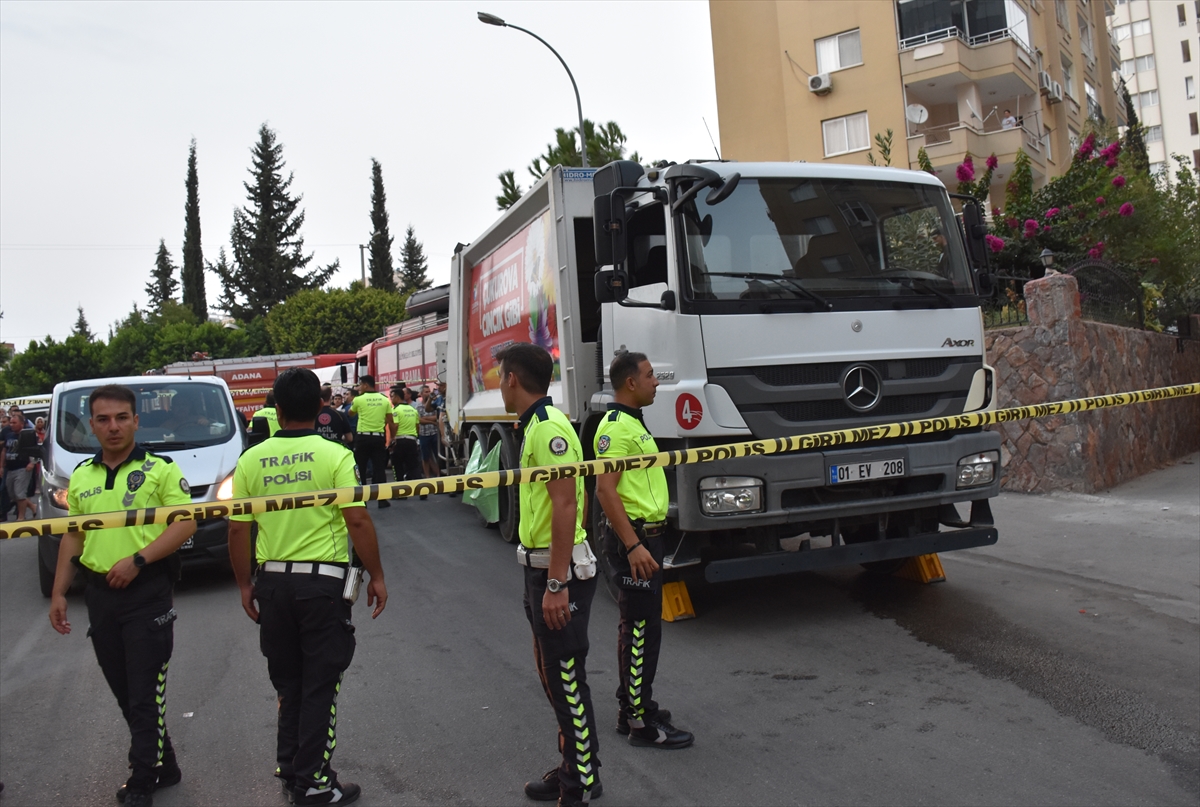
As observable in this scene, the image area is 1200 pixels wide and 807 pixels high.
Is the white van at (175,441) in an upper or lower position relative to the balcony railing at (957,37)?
lower

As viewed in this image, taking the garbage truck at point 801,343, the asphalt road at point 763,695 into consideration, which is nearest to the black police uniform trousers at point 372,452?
the asphalt road at point 763,695

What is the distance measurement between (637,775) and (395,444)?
9639 millimetres

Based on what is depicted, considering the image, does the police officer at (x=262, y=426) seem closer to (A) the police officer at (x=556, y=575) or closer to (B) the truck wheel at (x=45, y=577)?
(B) the truck wheel at (x=45, y=577)

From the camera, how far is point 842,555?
5.89m

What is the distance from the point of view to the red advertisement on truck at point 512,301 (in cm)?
795

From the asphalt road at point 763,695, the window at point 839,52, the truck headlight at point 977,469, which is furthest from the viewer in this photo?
the window at point 839,52

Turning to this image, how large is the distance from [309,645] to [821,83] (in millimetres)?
27787

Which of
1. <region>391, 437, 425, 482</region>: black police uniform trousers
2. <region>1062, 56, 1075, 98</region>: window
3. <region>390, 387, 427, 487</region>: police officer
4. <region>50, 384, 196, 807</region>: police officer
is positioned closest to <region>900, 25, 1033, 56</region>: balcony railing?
<region>1062, 56, 1075, 98</region>: window

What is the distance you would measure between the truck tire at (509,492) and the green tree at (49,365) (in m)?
52.7

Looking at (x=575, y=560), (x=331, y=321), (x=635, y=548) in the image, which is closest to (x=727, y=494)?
(x=635, y=548)

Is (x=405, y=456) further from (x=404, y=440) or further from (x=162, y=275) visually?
(x=162, y=275)

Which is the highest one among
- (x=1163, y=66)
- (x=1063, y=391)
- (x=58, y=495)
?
(x=1163, y=66)

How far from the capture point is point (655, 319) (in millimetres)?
6066

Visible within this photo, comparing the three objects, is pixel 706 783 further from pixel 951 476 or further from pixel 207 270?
pixel 207 270
